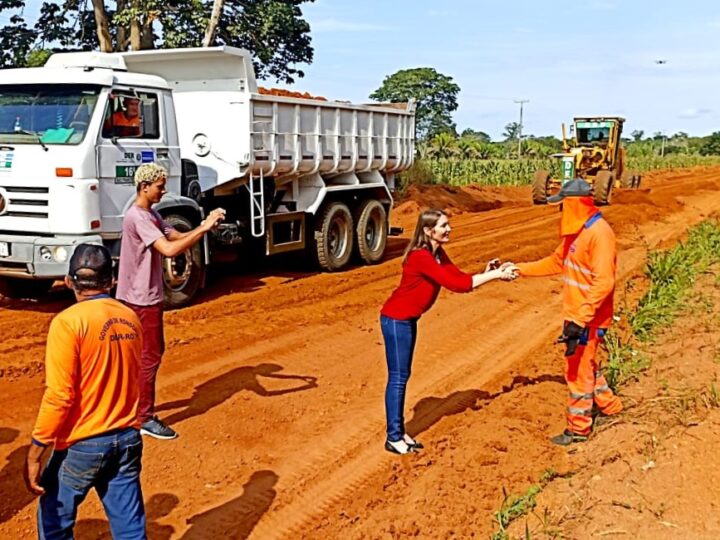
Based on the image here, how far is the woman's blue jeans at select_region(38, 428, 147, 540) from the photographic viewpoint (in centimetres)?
339

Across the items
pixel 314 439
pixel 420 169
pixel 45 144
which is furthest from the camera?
pixel 420 169

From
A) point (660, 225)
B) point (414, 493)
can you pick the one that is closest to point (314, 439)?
point (414, 493)

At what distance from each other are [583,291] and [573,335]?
1.02ft

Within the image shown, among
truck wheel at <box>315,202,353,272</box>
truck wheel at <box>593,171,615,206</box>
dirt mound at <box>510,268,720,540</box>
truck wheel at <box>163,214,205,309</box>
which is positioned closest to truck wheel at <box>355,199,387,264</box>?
truck wheel at <box>315,202,353,272</box>

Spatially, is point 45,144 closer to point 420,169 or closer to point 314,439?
point 314,439

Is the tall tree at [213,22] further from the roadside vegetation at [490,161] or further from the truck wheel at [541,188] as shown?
the truck wheel at [541,188]

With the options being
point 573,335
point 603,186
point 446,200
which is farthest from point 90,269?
point 446,200

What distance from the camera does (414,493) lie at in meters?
5.16

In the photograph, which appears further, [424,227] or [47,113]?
[47,113]

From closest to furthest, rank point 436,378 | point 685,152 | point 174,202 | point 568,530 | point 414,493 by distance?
point 568,530
point 414,493
point 436,378
point 174,202
point 685,152

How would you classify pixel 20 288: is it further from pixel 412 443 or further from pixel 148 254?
pixel 412 443

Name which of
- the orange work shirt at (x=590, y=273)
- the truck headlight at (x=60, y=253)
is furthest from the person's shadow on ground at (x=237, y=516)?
the truck headlight at (x=60, y=253)

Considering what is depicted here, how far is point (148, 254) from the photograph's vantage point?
5.54 meters

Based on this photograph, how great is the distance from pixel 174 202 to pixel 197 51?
2245 mm
